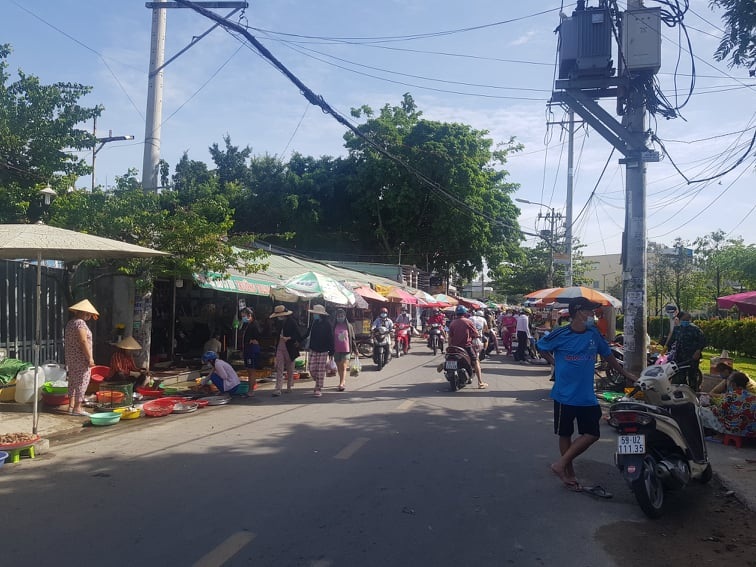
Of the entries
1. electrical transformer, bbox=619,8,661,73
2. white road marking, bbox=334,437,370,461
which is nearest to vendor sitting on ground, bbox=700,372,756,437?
white road marking, bbox=334,437,370,461

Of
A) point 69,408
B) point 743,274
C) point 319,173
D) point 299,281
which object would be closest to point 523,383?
point 299,281

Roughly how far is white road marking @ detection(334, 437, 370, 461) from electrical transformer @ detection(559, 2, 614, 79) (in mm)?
9670

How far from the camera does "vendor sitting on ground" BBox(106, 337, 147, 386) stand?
1086 centimetres

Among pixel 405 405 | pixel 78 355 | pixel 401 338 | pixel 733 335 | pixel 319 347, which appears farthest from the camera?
pixel 733 335

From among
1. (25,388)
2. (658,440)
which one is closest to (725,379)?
(658,440)

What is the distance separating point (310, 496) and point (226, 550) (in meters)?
1.29

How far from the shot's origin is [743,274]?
102 ft

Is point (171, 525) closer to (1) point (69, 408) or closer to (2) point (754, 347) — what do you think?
(1) point (69, 408)

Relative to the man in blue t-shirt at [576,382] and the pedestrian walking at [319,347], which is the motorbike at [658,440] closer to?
the man in blue t-shirt at [576,382]

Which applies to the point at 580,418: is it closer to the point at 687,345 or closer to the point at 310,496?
the point at 310,496

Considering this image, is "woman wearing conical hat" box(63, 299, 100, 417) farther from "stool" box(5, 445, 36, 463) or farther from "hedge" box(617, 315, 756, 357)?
"hedge" box(617, 315, 756, 357)

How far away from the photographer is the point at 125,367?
36.0 feet

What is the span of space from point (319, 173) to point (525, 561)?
36796 millimetres

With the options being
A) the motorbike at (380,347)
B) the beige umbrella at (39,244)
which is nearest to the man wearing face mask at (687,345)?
the motorbike at (380,347)
